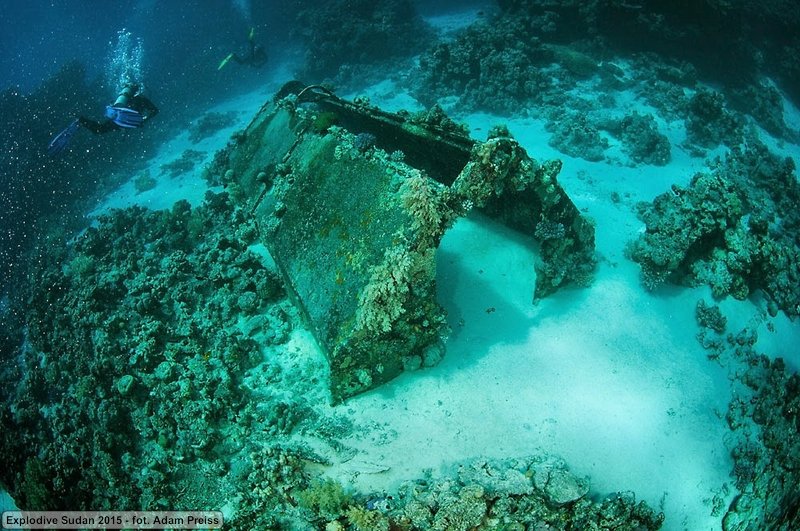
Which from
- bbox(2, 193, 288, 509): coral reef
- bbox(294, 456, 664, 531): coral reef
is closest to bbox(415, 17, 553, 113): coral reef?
bbox(2, 193, 288, 509): coral reef

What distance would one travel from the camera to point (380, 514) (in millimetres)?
4055

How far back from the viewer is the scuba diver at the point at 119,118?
28.8 feet

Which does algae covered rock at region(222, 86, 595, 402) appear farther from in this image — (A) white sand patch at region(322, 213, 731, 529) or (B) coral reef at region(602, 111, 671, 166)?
(B) coral reef at region(602, 111, 671, 166)

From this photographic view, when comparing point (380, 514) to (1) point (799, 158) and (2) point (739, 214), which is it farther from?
(1) point (799, 158)

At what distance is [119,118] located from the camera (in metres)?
8.74

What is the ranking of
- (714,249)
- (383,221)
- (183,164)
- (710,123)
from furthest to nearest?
(183,164) < (710,123) < (714,249) < (383,221)

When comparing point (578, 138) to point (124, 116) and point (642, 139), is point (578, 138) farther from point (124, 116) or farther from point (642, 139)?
point (124, 116)

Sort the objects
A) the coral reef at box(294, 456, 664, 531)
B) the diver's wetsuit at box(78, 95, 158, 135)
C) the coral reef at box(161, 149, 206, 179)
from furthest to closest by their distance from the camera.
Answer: the coral reef at box(161, 149, 206, 179)
the diver's wetsuit at box(78, 95, 158, 135)
the coral reef at box(294, 456, 664, 531)

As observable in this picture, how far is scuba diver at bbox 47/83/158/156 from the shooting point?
8.78m

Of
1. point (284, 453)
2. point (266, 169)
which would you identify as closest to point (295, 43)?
point (266, 169)

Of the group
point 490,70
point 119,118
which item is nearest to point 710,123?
point 490,70

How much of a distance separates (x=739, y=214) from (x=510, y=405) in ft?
17.3

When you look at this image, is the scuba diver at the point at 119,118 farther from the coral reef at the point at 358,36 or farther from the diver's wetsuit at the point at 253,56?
the coral reef at the point at 358,36

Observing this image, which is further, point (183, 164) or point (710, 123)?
point (183, 164)
